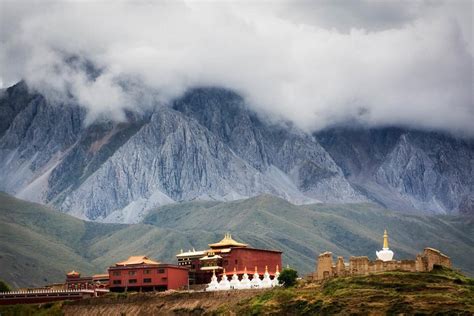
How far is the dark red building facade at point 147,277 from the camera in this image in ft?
553

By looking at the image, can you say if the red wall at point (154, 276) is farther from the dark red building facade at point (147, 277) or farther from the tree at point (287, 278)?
the tree at point (287, 278)

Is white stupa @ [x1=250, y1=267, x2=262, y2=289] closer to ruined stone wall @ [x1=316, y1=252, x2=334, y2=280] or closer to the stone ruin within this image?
the stone ruin

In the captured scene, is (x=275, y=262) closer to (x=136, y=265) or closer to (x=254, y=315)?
(x=136, y=265)

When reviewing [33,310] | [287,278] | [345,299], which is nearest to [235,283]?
[287,278]

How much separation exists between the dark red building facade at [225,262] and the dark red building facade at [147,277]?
3.81 meters

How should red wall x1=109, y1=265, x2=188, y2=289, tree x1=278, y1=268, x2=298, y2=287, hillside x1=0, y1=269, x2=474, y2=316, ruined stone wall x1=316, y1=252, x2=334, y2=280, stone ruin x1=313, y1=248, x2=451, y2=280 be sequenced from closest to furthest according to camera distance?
hillside x1=0, y1=269, x2=474, y2=316 → stone ruin x1=313, y1=248, x2=451, y2=280 → ruined stone wall x1=316, y1=252, x2=334, y2=280 → tree x1=278, y1=268, x2=298, y2=287 → red wall x1=109, y1=265, x2=188, y2=289

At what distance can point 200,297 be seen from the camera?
6097 inches

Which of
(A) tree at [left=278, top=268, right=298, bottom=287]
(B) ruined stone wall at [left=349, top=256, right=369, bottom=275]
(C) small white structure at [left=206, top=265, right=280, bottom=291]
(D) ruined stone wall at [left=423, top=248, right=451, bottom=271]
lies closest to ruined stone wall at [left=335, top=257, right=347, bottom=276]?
(B) ruined stone wall at [left=349, top=256, right=369, bottom=275]

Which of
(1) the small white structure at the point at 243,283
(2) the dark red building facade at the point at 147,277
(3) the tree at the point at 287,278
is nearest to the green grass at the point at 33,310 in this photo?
(2) the dark red building facade at the point at 147,277

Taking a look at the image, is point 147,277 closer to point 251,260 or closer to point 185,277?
point 185,277

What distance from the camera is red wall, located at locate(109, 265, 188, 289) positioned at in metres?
168

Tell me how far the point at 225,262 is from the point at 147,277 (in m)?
14.3

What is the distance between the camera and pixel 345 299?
424 ft

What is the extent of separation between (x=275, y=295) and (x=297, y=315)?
368 inches
